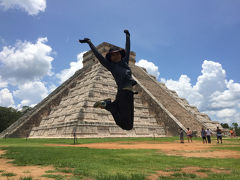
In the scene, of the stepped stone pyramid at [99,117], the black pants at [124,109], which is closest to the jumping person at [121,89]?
the black pants at [124,109]

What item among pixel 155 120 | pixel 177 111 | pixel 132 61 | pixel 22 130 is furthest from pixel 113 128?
pixel 132 61

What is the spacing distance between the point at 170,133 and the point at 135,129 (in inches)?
177

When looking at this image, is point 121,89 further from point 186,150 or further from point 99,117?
point 99,117

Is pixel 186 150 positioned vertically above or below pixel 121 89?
below

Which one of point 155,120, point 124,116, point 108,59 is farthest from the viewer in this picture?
point 155,120

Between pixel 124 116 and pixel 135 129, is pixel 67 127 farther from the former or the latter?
pixel 124 116

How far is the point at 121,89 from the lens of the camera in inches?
152

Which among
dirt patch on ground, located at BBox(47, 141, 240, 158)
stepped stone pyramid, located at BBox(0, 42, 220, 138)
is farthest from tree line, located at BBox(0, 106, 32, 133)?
dirt patch on ground, located at BBox(47, 141, 240, 158)

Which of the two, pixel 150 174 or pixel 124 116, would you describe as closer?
pixel 124 116

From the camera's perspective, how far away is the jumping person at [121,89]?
380cm

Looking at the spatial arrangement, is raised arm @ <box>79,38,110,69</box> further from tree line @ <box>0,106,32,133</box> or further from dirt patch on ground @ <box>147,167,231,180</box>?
tree line @ <box>0,106,32,133</box>

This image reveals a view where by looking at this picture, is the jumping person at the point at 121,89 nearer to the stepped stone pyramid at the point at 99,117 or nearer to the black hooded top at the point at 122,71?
the black hooded top at the point at 122,71

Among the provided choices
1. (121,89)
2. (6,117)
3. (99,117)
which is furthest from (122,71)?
(6,117)

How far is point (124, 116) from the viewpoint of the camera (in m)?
3.81
